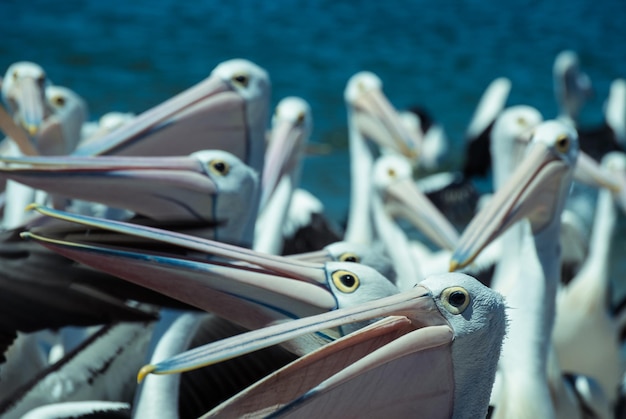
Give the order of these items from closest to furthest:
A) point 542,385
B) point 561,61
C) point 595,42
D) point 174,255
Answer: point 174,255 → point 542,385 → point 561,61 → point 595,42

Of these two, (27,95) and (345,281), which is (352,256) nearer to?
(345,281)

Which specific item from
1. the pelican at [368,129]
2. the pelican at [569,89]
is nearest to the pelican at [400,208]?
the pelican at [368,129]

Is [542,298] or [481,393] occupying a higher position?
[542,298]

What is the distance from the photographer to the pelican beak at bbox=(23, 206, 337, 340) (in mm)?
2561

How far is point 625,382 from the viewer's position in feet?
14.8

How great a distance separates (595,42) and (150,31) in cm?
536

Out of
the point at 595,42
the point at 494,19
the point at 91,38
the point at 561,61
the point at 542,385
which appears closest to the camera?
the point at 542,385

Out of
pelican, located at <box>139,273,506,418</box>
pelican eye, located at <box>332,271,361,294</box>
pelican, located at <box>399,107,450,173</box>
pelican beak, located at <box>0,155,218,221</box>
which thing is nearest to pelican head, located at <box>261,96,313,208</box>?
pelican beak, located at <box>0,155,218,221</box>

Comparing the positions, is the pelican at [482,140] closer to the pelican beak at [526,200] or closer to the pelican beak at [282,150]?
the pelican beak at [282,150]

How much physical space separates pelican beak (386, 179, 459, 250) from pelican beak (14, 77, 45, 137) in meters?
1.56

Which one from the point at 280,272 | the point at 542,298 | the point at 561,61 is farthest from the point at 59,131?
the point at 561,61

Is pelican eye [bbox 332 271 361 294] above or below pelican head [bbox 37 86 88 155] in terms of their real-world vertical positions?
below

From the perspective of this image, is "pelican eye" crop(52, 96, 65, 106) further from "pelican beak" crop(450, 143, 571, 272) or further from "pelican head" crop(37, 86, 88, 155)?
"pelican beak" crop(450, 143, 571, 272)

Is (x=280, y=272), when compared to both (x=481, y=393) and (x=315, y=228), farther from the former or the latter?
(x=315, y=228)
